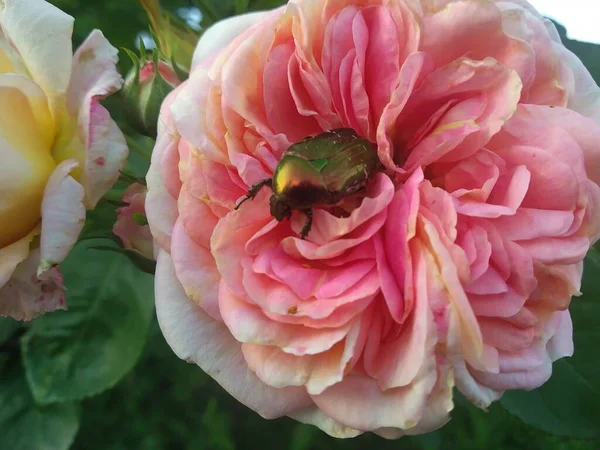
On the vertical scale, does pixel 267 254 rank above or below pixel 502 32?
below

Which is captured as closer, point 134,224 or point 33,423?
point 134,224

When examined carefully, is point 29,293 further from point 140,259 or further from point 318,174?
point 318,174

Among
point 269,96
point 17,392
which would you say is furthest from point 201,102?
point 17,392

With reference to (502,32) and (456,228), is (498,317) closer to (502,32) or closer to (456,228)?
(456,228)

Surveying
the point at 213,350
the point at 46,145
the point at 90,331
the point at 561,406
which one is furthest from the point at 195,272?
the point at 561,406

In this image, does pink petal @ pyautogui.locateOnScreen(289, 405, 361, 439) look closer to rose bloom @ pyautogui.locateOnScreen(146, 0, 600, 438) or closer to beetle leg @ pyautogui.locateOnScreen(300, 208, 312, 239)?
rose bloom @ pyautogui.locateOnScreen(146, 0, 600, 438)

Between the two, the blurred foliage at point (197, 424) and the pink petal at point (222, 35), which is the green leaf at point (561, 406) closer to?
the blurred foliage at point (197, 424)
